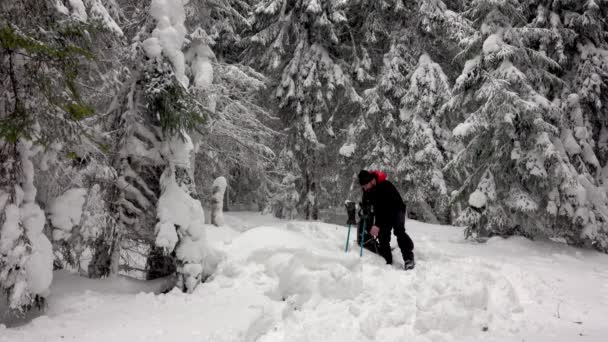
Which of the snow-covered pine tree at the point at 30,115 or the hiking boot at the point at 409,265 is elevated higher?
the snow-covered pine tree at the point at 30,115

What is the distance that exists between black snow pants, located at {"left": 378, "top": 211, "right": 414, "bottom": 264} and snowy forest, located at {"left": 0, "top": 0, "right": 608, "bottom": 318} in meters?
2.98

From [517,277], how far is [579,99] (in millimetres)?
7404

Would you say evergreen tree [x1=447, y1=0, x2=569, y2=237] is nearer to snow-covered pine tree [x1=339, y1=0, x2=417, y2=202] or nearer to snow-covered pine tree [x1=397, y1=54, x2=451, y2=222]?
snow-covered pine tree [x1=397, y1=54, x2=451, y2=222]

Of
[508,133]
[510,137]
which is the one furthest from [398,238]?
[510,137]

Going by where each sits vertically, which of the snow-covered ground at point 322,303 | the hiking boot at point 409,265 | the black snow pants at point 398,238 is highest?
the black snow pants at point 398,238

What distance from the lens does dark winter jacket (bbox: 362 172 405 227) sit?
23.2ft

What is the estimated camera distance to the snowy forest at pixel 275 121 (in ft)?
13.4

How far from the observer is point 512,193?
1016 centimetres

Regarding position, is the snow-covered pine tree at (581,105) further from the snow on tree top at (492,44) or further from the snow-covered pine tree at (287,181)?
the snow-covered pine tree at (287,181)

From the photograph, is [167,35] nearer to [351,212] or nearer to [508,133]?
[351,212]

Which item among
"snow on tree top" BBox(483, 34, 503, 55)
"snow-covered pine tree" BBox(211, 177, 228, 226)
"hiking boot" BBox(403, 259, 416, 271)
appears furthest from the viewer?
"snow-covered pine tree" BBox(211, 177, 228, 226)

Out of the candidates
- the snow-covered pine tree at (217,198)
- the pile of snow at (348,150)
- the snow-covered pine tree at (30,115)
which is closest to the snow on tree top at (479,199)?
the pile of snow at (348,150)

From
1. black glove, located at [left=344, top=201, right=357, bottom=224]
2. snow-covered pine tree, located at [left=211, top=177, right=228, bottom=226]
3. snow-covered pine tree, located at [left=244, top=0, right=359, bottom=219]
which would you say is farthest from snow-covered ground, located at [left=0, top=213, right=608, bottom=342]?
snow-covered pine tree, located at [left=244, top=0, right=359, bottom=219]

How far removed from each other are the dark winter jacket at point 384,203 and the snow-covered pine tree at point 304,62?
8.56 metres
